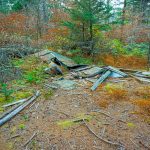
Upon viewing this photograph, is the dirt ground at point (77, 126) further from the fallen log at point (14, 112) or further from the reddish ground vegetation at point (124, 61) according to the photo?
the reddish ground vegetation at point (124, 61)

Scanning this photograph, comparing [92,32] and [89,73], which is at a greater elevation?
[92,32]

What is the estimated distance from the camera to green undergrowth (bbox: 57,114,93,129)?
4.63 m

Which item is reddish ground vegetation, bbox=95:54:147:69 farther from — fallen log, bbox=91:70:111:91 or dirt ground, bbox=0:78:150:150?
dirt ground, bbox=0:78:150:150

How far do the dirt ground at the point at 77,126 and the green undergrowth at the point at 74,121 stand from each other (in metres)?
0.02

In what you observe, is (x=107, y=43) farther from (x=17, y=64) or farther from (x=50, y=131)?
(x=50, y=131)

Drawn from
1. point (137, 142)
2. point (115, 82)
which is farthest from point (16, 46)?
point (137, 142)

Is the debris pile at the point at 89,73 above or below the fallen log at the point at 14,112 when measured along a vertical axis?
above

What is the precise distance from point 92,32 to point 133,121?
7.15 meters

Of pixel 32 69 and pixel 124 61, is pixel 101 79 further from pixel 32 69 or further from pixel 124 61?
pixel 124 61

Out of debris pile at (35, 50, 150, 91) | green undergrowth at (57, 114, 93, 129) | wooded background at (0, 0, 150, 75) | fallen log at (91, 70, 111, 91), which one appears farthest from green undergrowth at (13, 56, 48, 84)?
green undergrowth at (57, 114, 93, 129)

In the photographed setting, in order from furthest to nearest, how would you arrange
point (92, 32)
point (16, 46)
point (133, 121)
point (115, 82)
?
point (92, 32) → point (16, 46) → point (115, 82) → point (133, 121)

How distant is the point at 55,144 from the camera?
4043 millimetres

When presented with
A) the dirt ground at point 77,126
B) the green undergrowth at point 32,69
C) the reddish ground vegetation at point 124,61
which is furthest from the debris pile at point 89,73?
the reddish ground vegetation at point 124,61

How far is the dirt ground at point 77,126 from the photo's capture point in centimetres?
404
